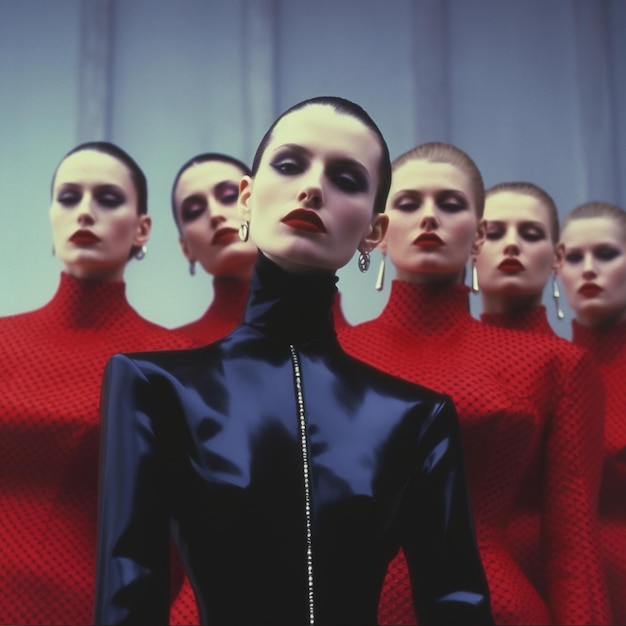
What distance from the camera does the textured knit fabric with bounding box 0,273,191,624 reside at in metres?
1.56

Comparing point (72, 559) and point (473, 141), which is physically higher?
point (473, 141)

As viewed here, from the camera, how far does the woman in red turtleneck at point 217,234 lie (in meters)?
2.07

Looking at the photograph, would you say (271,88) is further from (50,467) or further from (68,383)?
(50,467)

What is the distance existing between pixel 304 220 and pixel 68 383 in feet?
2.41

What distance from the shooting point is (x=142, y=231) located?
76.7 inches

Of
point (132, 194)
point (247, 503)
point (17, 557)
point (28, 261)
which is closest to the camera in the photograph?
point (247, 503)

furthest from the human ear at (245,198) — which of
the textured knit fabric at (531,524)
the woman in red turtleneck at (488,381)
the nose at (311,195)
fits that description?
the textured knit fabric at (531,524)

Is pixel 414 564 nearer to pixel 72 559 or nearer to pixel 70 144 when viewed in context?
pixel 72 559

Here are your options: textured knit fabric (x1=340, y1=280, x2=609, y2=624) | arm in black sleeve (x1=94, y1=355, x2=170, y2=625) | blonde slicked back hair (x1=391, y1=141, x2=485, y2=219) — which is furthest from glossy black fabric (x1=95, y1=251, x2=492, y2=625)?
blonde slicked back hair (x1=391, y1=141, x2=485, y2=219)

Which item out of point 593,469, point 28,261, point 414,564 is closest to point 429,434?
point 414,564

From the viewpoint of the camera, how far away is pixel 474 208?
1788mm

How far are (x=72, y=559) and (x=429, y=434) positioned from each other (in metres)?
0.74

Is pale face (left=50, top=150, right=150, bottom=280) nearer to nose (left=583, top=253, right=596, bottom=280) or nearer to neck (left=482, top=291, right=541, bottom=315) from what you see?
neck (left=482, top=291, right=541, bottom=315)

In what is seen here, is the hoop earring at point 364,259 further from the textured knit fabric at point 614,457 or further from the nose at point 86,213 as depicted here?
the textured knit fabric at point 614,457
